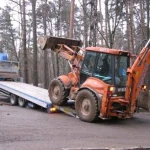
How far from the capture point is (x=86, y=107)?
40.0 feet

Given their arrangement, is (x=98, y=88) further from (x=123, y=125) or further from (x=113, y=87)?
(x=123, y=125)

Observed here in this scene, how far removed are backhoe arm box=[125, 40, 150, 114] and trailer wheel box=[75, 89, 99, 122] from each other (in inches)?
47.3

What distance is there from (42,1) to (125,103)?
1156 inches

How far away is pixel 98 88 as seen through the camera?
38.6ft

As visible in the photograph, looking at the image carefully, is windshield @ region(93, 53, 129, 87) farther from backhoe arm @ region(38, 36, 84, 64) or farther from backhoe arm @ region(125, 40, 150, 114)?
backhoe arm @ region(38, 36, 84, 64)

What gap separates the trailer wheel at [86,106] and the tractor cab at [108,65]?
73 cm

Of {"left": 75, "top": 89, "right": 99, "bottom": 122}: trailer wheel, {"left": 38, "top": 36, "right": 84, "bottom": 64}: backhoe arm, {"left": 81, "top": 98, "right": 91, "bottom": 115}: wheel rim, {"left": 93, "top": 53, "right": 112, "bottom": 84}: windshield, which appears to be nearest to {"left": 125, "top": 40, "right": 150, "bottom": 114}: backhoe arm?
{"left": 93, "top": 53, "right": 112, "bottom": 84}: windshield

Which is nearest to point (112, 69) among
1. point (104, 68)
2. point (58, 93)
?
point (104, 68)

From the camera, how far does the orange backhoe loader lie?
11.5m

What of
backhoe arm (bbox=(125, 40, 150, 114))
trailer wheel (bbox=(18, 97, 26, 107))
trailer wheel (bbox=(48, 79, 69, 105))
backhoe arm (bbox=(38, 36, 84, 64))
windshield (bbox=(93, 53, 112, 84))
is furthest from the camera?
trailer wheel (bbox=(18, 97, 26, 107))

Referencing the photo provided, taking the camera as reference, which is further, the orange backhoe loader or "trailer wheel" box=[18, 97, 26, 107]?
"trailer wheel" box=[18, 97, 26, 107]

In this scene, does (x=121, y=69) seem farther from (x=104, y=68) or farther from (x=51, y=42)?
(x=51, y=42)

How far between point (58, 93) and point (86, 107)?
1814mm

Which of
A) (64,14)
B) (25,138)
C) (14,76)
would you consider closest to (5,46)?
(64,14)
